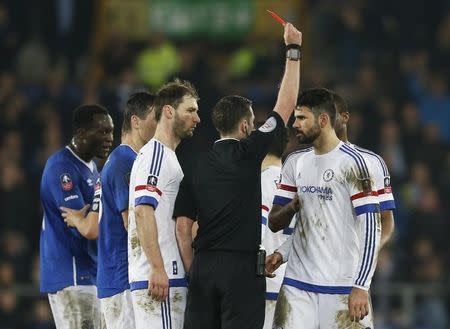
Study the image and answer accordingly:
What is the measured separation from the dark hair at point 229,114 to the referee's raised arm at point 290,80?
20 centimetres

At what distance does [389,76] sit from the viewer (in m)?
17.4

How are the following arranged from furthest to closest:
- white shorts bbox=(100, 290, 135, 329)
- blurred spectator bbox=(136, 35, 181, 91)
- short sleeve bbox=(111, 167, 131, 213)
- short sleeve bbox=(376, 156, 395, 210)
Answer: blurred spectator bbox=(136, 35, 181, 91), white shorts bbox=(100, 290, 135, 329), short sleeve bbox=(111, 167, 131, 213), short sleeve bbox=(376, 156, 395, 210)

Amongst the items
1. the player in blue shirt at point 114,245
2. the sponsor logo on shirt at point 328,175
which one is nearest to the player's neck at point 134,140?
the player in blue shirt at point 114,245

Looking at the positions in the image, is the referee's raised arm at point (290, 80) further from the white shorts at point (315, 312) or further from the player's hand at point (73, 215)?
the player's hand at point (73, 215)

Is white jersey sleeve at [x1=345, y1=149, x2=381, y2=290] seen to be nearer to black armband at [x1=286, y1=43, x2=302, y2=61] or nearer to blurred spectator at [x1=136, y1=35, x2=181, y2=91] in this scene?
black armband at [x1=286, y1=43, x2=302, y2=61]

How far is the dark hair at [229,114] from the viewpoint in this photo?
8.22 meters

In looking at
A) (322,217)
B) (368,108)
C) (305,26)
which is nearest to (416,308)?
(368,108)

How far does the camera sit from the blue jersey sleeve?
9.40 metres

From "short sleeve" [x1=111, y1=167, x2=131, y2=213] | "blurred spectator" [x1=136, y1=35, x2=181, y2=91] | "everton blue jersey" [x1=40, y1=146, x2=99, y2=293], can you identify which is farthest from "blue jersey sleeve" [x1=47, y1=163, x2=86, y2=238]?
"blurred spectator" [x1=136, y1=35, x2=181, y2=91]

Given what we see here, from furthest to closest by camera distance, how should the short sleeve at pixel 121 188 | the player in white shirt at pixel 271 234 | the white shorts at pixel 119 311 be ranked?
the player in white shirt at pixel 271 234 → the white shorts at pixel 119 311 → the short sleeve at pixel 121 188

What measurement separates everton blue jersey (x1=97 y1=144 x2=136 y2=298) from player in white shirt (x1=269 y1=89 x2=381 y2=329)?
100cm

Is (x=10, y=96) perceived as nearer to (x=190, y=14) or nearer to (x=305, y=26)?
(x=190, y=14)

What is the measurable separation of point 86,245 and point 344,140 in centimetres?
189

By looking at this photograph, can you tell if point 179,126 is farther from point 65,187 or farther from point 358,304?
point 358,304
